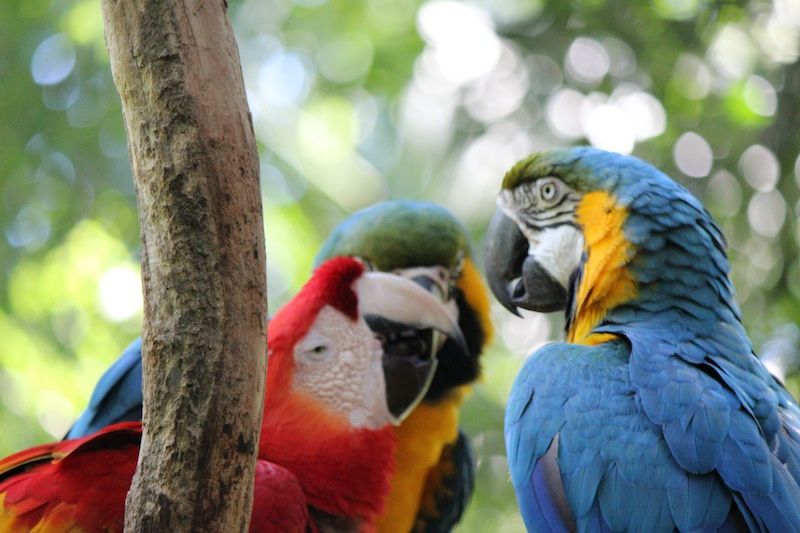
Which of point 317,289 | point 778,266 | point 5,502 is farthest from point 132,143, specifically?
point 778,266

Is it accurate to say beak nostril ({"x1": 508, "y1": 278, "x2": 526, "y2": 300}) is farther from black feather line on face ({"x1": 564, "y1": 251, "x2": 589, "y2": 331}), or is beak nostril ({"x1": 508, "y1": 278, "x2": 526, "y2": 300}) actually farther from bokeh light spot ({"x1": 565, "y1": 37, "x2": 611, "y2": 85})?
bokeh light spot ({"x1": 565, "y1": 37, "x2": 611, "y2": 85})

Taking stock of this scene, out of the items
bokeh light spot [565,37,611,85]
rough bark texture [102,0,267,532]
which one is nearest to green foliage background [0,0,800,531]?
bokeh light spot [565,37,611,85]

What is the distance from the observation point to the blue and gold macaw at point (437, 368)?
276 centimetres

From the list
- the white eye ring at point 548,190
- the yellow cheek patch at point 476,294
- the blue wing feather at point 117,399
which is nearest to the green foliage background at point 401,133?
the yellow cheek patch at point 476,294

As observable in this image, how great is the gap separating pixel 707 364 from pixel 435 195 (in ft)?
8.14

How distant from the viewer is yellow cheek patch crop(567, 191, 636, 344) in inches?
82.4

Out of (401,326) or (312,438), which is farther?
(401,326)

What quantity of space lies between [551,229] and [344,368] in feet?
2.00

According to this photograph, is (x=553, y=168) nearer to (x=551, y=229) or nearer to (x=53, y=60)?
(x=551, y=229)

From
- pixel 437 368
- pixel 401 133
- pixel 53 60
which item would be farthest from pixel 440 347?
pixel 53 60

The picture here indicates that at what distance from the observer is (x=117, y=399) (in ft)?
8.68

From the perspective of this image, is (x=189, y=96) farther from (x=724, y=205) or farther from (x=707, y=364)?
(x=724, y=205)

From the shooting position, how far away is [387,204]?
3043 mm

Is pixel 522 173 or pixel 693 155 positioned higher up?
pixel 522 173
